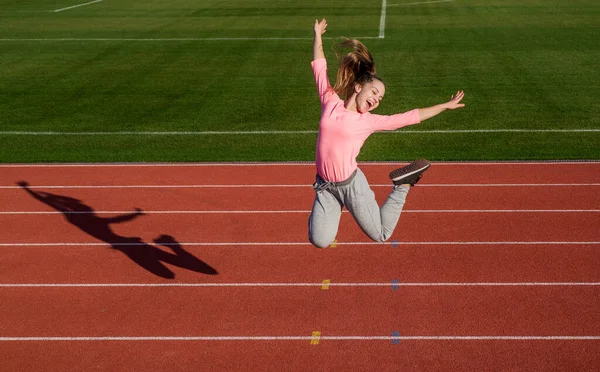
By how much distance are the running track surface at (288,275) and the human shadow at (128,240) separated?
25 mm

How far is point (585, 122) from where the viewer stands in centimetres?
1409

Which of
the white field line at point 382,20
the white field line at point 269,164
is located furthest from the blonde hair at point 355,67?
the white field line at point 382,20

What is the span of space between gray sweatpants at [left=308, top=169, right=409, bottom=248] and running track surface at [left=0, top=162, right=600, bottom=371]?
3.73 feet

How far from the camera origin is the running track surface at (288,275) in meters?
6.94

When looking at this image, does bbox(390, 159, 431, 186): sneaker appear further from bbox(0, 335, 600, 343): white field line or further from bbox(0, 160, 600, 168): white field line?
bbox(0, 160, 600, 168): white field line

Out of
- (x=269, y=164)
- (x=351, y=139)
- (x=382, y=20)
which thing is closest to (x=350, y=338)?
(x=351, y=139)

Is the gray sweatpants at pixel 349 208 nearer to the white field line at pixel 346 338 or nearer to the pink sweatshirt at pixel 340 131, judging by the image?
the pink sweatshirt at pixel 340 131

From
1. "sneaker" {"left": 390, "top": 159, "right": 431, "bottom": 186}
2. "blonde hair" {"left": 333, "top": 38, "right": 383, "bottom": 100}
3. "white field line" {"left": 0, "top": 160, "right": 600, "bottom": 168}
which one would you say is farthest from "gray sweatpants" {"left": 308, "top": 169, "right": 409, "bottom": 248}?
"white field line" {"left": 0, "top": 160, "right": 600, "bottom": 168}

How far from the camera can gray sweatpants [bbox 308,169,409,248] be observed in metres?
6.31

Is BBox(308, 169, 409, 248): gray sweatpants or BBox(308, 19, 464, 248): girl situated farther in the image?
BBox(308, 169, 409, 248): gray sweatpants

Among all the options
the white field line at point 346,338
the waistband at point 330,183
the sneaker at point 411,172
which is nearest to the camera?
the waistband at point 330,183

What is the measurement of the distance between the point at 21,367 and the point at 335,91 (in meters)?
3.54

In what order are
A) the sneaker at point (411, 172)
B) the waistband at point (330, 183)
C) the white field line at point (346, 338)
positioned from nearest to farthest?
the waistband at point (330, 183) < the sneaker at point (411, 172) < the white field line at point (346, 338)

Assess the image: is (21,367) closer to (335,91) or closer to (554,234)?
(335,91)
